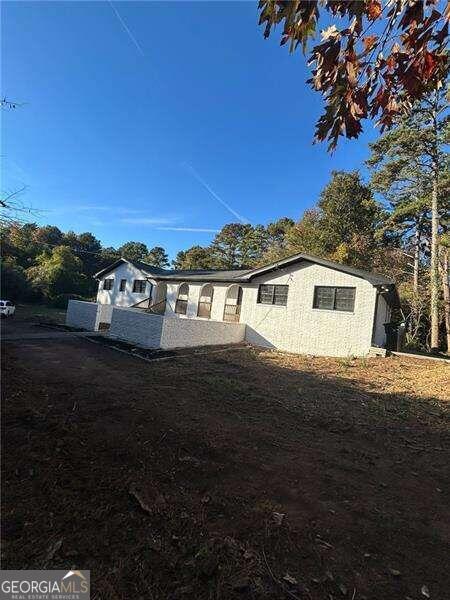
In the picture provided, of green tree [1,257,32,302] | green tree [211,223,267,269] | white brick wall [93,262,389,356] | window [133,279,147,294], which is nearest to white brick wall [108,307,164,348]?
white brick wall [93,262,389,356]

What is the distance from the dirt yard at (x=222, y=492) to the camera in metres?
2.42

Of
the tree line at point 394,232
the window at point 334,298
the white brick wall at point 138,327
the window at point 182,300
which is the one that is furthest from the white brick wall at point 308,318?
the tree line at point 394,232

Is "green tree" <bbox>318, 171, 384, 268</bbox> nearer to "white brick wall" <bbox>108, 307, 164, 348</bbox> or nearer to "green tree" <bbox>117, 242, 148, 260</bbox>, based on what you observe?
"white brick wall" <bbox>108, 307, 164, 348</bbox>

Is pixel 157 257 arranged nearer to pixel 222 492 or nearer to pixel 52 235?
pixel 52 235

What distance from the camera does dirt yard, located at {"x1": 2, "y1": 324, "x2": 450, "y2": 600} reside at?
242cm

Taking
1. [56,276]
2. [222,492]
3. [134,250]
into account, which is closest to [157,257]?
[134,250]

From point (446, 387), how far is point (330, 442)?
21.8ft

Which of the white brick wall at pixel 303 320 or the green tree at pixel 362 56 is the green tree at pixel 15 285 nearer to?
the white brick wall at pixel 303 320

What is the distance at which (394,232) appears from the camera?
Answer: 1081 inches

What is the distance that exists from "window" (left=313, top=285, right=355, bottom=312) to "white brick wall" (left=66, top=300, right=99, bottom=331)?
12625 mm

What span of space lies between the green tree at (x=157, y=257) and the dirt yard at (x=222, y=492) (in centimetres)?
6955

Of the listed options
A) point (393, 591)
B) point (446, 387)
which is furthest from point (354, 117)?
point (446, 387)

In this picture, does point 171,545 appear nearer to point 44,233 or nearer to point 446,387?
point 446,387

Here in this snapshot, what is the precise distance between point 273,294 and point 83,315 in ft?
38.1
